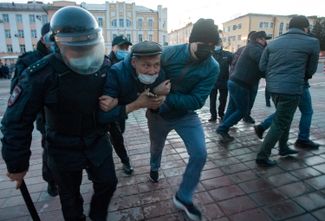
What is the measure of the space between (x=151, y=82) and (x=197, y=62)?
570mm

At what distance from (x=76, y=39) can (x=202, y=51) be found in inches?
47.6

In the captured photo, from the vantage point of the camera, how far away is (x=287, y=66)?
3.23 m

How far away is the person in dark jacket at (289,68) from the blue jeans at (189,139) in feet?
4.38

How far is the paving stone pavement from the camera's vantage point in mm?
2568

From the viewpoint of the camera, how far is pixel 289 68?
3.22 meters

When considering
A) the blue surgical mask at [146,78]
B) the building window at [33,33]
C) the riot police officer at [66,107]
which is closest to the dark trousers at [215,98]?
the blue surgical mask at [146,78]

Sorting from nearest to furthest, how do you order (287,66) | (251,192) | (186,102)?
(186,102)
(251,192)
(287,66)

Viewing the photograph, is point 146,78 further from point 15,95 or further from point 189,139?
point 15,95

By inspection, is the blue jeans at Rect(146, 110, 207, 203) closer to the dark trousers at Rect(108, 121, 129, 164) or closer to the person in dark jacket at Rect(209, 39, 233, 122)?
the dark trousers at Rect(108, 121, 129, 164)

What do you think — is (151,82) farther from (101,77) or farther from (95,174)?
(95,174)

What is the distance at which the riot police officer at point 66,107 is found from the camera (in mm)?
1658

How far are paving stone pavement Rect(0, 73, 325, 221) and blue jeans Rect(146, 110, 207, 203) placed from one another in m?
0.30

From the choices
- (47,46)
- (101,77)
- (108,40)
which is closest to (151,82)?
(101,77)

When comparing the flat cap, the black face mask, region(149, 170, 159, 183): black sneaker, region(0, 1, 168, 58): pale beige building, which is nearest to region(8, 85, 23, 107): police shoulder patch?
the flat cap
